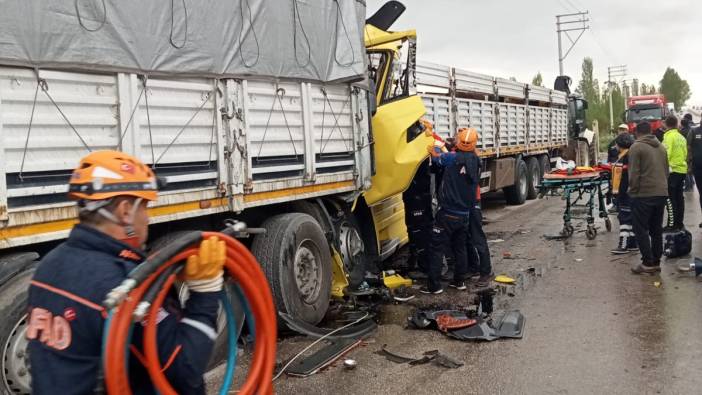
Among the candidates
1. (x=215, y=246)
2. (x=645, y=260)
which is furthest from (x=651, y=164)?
(x=215, y=246)

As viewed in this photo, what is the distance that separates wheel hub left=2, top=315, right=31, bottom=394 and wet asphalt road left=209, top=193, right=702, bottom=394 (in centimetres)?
145

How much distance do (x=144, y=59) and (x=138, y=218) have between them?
2634 millimetres

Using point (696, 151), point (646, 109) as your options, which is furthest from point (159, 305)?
point (646, 109)

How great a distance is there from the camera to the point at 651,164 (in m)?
7.50

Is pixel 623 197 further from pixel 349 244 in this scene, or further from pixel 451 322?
pixel 451 322

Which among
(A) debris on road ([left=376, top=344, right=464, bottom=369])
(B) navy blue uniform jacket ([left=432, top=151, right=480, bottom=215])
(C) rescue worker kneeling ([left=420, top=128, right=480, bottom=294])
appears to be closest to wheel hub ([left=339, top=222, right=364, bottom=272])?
(C) rescue worker kneeling ([left=420, top=128, right=480, bottom=294])

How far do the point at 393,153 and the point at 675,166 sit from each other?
17.2ft

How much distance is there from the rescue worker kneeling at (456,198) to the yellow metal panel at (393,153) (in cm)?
21

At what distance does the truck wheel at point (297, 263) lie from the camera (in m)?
5.34

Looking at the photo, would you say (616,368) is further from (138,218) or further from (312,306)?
(138,218)

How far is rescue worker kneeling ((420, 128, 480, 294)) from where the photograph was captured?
284 inches

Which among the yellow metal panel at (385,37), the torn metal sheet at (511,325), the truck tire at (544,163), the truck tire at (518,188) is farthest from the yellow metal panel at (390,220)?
the truck tire at (544,163)

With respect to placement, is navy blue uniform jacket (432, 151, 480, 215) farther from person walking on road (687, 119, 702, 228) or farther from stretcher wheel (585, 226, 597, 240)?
person walking on road (687, 119, 702, 228)

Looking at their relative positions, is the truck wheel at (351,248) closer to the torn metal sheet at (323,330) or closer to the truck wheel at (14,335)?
the torn metal sheet at (323,330)
